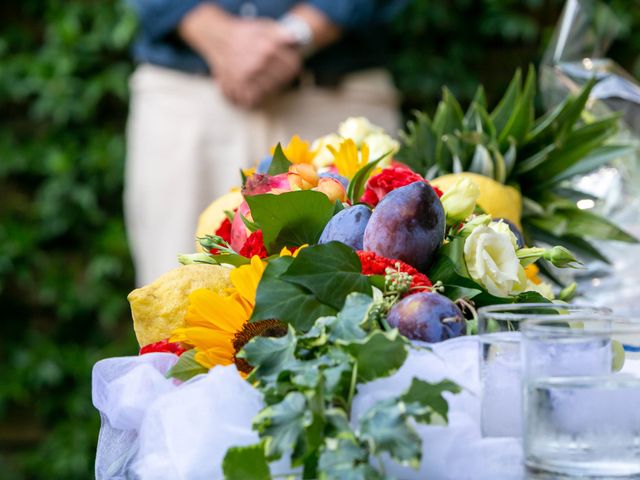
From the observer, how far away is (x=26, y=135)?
3035 mm

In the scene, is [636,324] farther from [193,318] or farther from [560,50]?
[560,50]

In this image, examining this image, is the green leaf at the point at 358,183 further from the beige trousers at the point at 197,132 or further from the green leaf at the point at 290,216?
the beige trousers at the point at 197,132

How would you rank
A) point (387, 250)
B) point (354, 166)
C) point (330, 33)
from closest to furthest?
1. point (387, 250)
2. point (354, 166)
3. point (330, 33)

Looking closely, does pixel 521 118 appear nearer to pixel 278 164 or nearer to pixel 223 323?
pixel 278 164

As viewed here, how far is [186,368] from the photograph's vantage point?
689 mm

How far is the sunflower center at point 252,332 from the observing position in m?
0.69

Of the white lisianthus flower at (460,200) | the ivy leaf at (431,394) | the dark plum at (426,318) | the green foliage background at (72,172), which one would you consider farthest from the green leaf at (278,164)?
the green foliage background at (72,172)

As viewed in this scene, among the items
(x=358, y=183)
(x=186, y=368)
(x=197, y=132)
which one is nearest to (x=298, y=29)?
(x=197, y=132)

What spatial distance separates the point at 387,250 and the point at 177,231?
1697mm

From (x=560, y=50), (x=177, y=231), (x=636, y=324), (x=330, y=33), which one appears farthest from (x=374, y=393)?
(x=177, y=231)

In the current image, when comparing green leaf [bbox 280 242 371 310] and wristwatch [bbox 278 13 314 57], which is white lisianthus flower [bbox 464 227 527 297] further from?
wristwatch [bbox 278 13 314 57]

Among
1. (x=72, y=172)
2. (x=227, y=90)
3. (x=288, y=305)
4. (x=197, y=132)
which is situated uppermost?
(x=288, y=305)

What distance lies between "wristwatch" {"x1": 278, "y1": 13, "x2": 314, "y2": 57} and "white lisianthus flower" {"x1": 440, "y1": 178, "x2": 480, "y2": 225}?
141 centimetres

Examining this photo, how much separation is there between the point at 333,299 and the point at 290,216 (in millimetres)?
109
